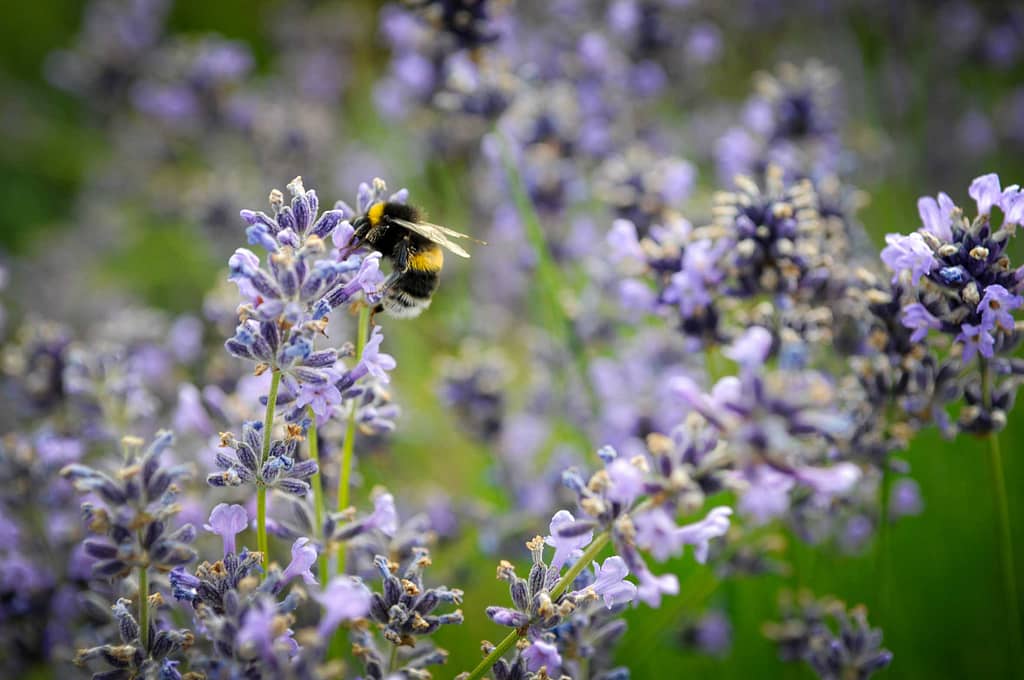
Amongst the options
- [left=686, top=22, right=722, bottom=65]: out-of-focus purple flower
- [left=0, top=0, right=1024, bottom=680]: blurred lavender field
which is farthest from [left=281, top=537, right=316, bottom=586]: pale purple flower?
[left=686, top=22, right=722, bottom=65]: out-of-focus purple flower

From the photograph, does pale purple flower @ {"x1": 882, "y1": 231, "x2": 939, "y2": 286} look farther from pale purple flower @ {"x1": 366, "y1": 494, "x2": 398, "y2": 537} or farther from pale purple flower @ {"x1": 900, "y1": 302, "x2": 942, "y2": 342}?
pale purple flower @ {"x1": 366, "y1": 494, "x2": 398, "y2": 537}

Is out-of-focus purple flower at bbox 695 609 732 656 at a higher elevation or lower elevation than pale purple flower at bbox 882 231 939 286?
lower

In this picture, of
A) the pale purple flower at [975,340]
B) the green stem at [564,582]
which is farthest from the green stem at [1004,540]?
the green stem at [564,582]

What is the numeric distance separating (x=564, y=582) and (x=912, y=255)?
109 cm

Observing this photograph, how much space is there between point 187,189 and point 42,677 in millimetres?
3426

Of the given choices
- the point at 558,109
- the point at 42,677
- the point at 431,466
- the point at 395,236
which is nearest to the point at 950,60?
the point at 558,109

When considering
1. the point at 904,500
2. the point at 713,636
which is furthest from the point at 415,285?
the point at 904,500

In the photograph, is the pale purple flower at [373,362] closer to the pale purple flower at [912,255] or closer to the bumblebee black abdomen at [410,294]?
the bumblebee black abdomen at [410,294]

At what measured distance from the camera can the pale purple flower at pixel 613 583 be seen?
65.9 inches

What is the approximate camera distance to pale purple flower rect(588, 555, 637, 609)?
167 cm

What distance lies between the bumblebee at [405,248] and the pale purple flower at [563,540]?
0.78 m

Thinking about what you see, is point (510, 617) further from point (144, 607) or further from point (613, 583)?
point (144, 607)

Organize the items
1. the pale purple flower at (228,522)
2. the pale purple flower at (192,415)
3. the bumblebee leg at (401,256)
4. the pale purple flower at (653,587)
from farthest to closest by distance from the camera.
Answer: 1. the pale purple flower at (192,415)
2. the bumblebee leg at (401,256)
3. the pale purple flower at (228,522)
4. the pale purple flower at (653,587)

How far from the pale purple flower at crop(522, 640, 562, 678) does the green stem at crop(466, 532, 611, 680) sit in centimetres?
4
